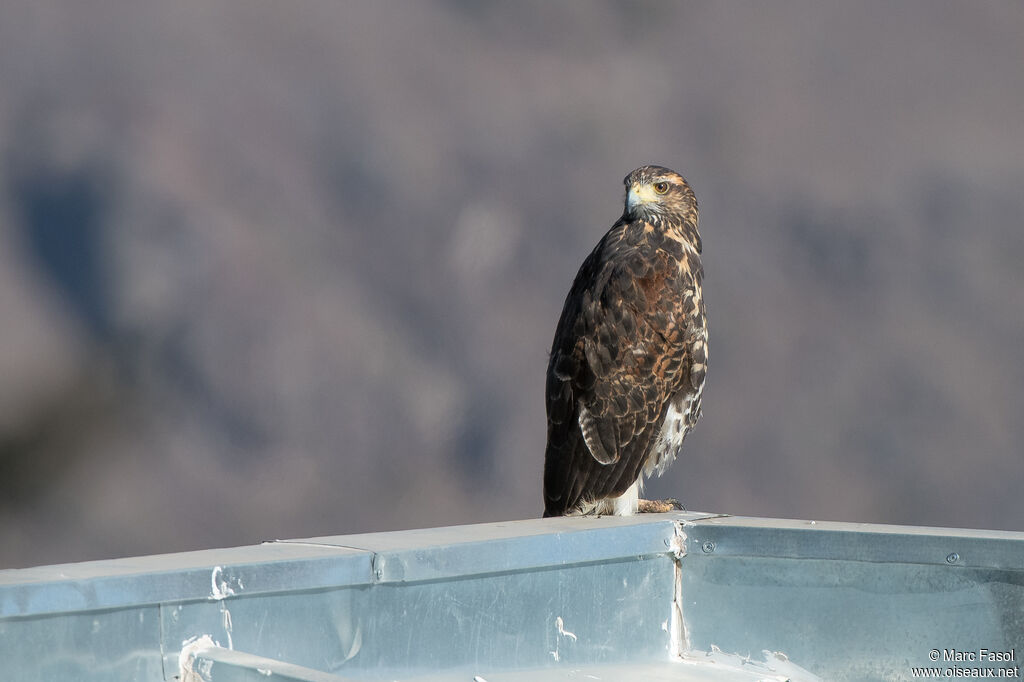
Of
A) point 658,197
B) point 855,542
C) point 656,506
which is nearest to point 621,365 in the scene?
point 656,506

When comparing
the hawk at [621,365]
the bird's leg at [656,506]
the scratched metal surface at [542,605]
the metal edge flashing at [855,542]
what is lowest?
the scratched metal surface at [542,605]

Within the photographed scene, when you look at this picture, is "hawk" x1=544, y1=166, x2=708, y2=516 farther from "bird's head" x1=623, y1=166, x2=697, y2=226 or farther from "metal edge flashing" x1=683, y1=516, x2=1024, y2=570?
"metal edge flashing" x1=683, y1=516, x2=1024, y2=570

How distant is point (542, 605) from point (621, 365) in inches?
59.8

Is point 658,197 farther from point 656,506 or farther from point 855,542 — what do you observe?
point 855,542

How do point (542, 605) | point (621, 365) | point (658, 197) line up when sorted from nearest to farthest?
1. point (542, 605)
2. point (621, 365)
3. point (658, 197)

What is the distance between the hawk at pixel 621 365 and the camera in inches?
166

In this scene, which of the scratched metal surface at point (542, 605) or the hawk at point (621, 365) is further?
the hawk at point (621, 365)

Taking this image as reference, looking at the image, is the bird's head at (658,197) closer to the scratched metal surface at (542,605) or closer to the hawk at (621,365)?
the hawk at (621,365)

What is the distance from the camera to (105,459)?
10875mm

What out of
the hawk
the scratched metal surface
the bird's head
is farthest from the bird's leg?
the scratched metal surface

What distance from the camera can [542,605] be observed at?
279 centimetres

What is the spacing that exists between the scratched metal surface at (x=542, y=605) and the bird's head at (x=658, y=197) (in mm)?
1436

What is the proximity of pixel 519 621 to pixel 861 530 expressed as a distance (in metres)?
0.68

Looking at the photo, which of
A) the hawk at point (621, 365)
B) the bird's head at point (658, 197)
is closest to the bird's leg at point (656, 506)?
the hawk at point (621, 365)
